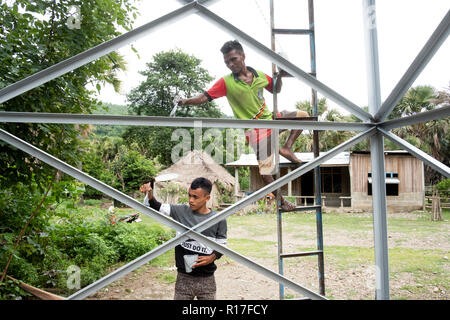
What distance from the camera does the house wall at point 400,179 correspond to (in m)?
6.12

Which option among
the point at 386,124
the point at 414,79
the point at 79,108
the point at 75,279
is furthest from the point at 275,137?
the point at 75,279

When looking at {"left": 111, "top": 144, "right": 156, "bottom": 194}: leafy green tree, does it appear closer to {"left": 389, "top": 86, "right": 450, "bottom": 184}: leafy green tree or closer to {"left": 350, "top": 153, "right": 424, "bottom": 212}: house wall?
{"left": 350, "top": 153, "right": 424, "bottom": 212}: house wall

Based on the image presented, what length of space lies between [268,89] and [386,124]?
124 cm

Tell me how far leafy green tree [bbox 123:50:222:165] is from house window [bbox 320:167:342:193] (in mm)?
2997

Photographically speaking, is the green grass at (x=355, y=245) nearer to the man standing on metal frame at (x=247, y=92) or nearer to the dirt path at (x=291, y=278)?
the dirt path at (x=291, y=278)

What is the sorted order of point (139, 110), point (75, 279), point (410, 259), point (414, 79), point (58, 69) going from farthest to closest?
point (139, 110) → point (410, 259) → point (75, 279) → point (58, 69) → point (414, 79)

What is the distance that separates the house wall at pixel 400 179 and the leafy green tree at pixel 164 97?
3009 millimetres

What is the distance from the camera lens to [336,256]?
5.62 metres

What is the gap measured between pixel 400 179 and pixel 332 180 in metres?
1.36

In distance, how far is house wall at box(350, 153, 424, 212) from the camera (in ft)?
20.1

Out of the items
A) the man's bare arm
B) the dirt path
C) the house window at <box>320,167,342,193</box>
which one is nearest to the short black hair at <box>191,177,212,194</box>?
the man's bare arm

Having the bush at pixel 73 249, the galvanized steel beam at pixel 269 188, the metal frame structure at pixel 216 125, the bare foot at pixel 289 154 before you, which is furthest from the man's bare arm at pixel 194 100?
the bush at pixel 73 249

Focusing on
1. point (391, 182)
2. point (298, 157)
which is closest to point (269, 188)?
point (298, 157)

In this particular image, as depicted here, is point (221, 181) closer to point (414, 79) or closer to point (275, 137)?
point (275, 137)
